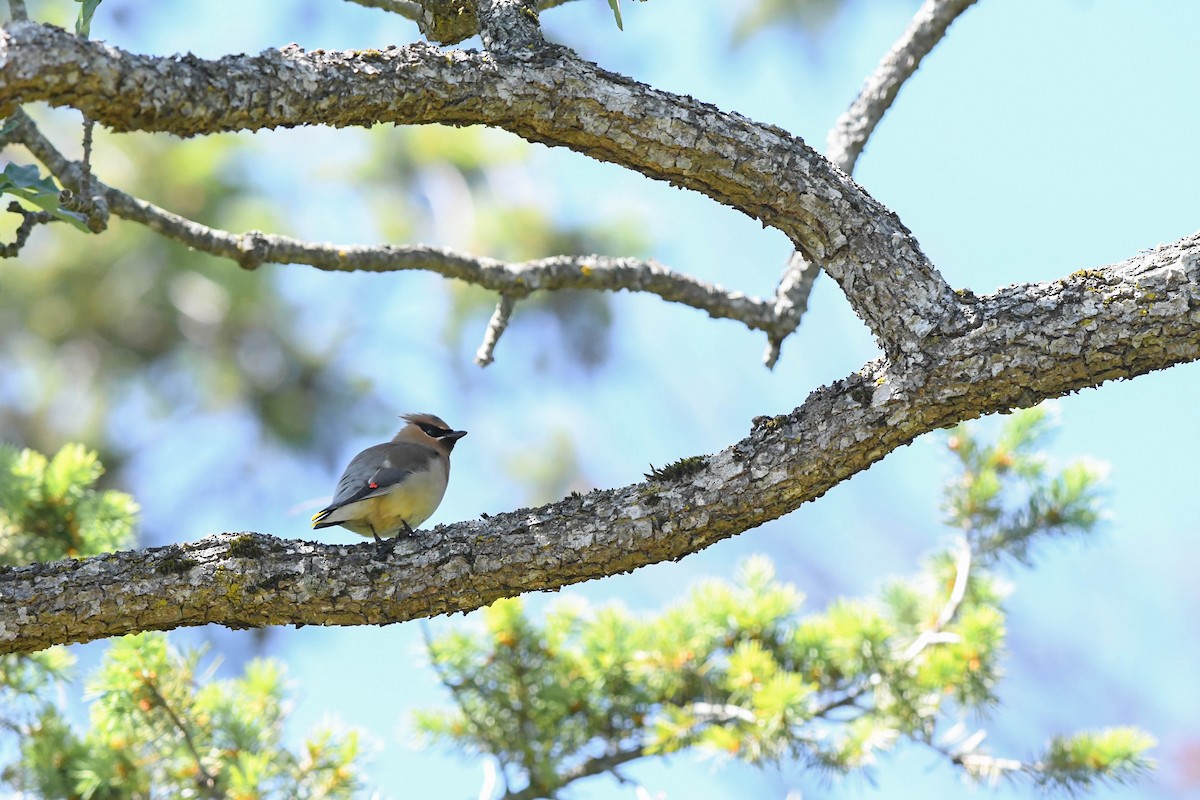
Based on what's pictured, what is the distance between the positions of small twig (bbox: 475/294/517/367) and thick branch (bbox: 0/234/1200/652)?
47.7 inches

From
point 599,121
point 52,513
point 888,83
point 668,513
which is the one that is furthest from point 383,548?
point 888,83

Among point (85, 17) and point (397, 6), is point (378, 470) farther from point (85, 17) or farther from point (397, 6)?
point (85, 17)

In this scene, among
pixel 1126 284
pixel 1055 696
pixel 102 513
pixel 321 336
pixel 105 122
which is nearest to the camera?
pixel 105 122

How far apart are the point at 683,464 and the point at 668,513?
0.13 m

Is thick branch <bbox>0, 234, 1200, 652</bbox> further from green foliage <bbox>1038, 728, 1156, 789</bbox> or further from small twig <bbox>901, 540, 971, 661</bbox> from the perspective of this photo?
green foliage <bbox>1038, 728, 1156, 789</bbox>

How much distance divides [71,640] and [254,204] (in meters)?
7.16

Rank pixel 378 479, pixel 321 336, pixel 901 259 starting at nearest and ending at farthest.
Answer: pixel 901 259 → pixel 378 479 → pixel 321 336

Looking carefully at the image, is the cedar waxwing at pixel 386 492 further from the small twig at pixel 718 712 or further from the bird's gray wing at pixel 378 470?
the small twig at pixel 718 712

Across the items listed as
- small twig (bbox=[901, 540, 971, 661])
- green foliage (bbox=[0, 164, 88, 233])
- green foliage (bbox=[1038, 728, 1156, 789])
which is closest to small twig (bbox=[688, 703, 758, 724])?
small twig (bbox=[901, 540, 971, 661])

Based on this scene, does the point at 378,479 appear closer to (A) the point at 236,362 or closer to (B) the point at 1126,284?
(B) the point at 1126,284

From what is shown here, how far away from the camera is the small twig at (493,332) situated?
429 centimetres

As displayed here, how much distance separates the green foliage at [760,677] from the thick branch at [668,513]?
5.31ft

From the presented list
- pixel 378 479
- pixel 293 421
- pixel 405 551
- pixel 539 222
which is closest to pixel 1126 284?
pixel 405 551

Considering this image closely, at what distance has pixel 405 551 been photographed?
310 centimetres
